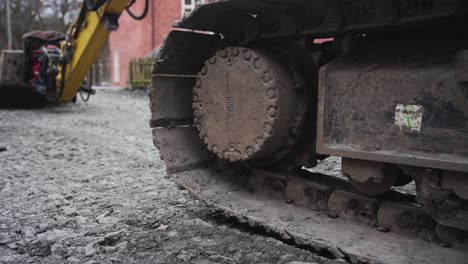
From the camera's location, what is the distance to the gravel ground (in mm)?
2473

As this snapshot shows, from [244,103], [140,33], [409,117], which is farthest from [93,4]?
[140,33]

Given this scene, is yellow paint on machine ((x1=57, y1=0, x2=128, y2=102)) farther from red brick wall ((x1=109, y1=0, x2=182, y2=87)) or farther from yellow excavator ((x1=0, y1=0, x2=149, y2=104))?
red brick wall ((x1=109, y1=0, x2=182, y2=87))

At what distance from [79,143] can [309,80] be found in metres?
4.01

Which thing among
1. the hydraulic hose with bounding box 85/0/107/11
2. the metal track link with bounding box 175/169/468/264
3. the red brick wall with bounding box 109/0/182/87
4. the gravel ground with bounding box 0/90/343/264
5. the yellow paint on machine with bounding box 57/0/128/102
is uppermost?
the red brick wall with bounding box 109/0/182/87

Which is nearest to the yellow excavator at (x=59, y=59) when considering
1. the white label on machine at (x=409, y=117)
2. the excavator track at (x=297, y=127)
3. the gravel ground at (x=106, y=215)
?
the gravel ground at (x=106, y=215)

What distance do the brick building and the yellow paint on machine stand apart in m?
6.84

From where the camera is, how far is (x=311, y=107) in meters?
2.88

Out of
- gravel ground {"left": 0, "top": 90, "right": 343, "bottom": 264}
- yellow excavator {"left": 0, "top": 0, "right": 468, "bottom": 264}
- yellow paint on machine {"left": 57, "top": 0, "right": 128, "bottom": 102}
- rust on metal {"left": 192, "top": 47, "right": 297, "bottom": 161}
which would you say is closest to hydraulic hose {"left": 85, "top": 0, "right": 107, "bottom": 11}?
yellow paint on machine {"left": 57, "top": 0, "right": 128, "bottom": 102}

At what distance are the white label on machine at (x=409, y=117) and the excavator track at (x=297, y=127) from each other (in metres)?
0.15

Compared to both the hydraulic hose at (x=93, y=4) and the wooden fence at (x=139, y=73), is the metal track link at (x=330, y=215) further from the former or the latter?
the wooden fence at (x=139, y=73)

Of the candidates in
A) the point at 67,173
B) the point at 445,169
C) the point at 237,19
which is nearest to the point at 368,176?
the point at 445,169

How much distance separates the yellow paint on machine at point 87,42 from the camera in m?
7.86

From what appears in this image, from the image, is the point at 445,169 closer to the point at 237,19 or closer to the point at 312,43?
the point at 312,43

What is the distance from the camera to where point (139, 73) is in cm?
1808
